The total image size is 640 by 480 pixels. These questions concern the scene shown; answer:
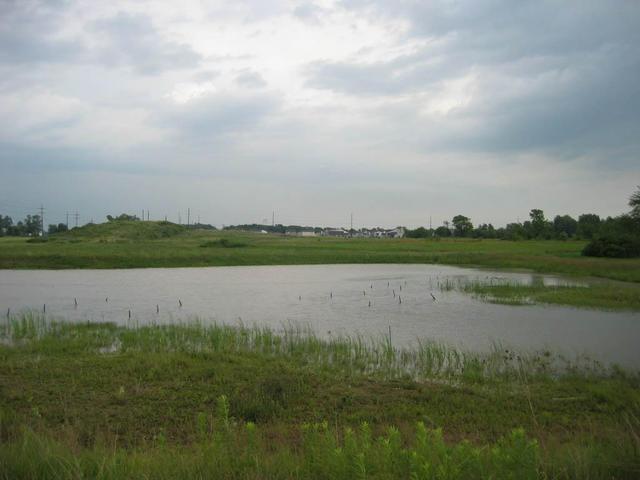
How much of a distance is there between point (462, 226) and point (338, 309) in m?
90.1

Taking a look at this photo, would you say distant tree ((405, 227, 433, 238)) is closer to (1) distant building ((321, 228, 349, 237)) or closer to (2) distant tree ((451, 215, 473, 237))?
(2) distant tree ((451, 215, 473, 237))

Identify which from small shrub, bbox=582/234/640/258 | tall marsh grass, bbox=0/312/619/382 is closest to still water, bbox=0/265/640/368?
tall marsh grass, bbox=0/312/619/382

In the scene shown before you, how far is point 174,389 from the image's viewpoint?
8023 mm

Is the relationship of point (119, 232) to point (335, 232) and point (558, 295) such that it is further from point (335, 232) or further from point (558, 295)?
point (335, 232)

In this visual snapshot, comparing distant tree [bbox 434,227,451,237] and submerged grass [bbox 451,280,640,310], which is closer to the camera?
submerged grass [bbox 451,280,640,310]

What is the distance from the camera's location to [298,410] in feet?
24.1

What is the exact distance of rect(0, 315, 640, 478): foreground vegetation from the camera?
13.3 feet

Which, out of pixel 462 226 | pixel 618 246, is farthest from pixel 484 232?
pixel 618 246

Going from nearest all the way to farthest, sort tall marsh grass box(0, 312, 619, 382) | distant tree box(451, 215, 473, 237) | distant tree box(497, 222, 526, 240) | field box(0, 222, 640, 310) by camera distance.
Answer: tall marsh grass box(0, 312, 619, 382) → field box(0, 222, 640, 310) → distant tree box(497, 222, 526, 240) → distant tree box(451, 215, 473, 237)

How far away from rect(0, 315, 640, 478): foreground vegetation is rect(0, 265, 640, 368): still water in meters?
1.97

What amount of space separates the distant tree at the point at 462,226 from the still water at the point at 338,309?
2967 inches

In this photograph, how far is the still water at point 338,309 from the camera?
13.0 m

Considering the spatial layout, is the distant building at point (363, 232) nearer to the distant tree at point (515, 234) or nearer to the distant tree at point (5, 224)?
the distant tree at point (515, 234)

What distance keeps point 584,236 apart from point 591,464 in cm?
8763
